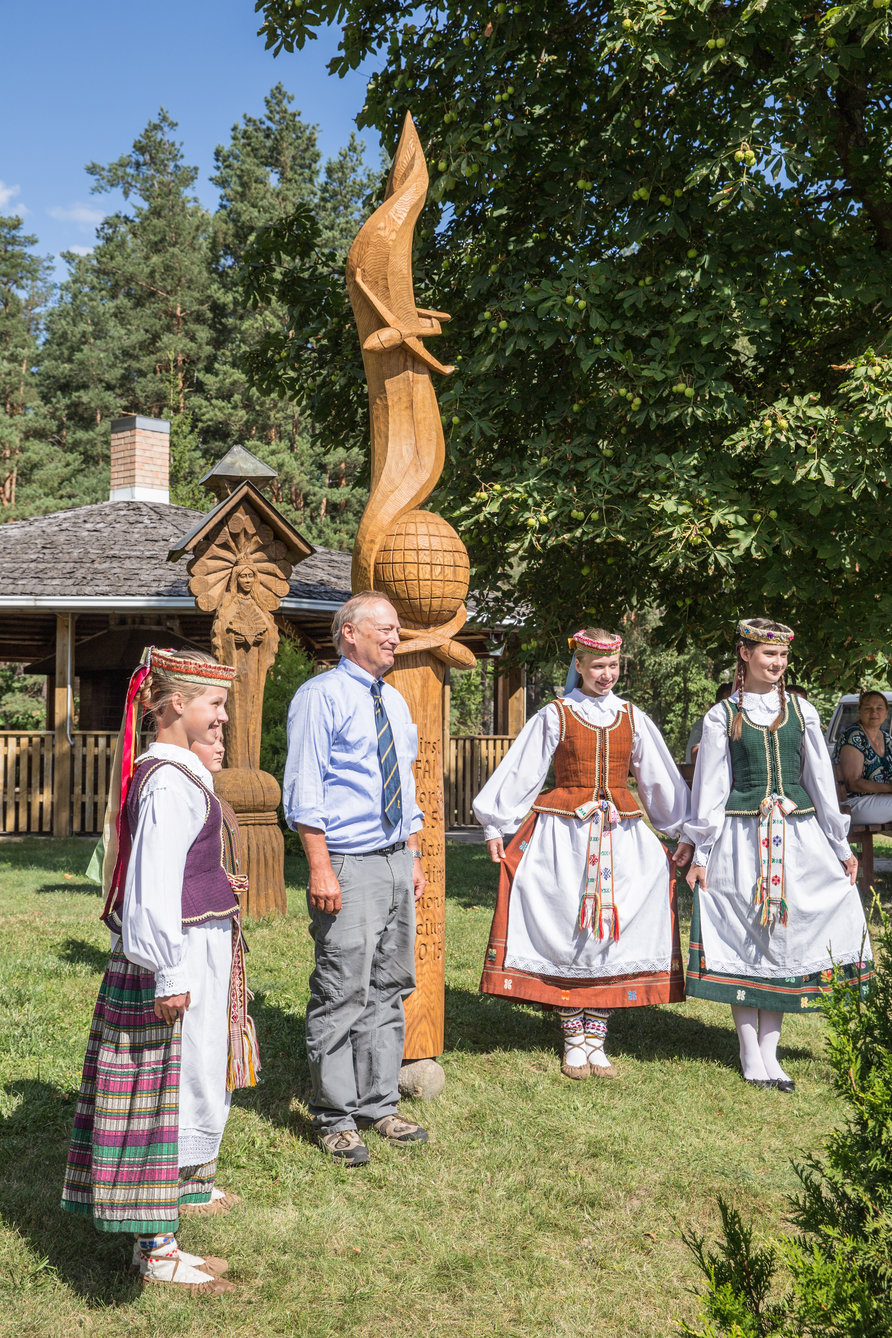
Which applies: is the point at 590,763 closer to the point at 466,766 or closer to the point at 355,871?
the point at 355,871

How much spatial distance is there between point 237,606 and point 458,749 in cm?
904

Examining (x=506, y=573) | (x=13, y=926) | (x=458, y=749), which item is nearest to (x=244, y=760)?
(x=13, y=926)

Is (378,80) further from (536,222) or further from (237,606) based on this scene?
(237,606)

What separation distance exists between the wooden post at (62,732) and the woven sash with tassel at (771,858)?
11478 mm

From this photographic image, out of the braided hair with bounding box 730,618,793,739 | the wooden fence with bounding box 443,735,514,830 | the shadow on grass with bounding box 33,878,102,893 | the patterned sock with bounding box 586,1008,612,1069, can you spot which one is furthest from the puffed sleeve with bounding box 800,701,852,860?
the wooden fence with bounding box 443,735,514,830

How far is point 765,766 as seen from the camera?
532 cm

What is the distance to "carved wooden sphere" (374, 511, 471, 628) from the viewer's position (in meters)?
4.80

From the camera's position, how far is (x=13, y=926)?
8289 mm

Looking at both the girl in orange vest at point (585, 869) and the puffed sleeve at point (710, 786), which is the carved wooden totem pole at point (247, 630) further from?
the puffed sleeve at point (710, 786)

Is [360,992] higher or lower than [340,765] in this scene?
lower

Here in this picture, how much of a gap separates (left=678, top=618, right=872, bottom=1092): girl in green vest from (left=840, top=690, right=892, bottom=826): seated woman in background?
3705 mm

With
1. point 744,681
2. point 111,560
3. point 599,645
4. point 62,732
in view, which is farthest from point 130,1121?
point 111,560

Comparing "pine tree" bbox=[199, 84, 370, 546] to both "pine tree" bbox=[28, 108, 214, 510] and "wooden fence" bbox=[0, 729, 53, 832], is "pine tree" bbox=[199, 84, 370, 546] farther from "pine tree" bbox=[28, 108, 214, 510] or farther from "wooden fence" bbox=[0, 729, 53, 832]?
"wooden fence" bbox=[0, 729, 53, 832]

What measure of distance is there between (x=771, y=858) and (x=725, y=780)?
416mm
